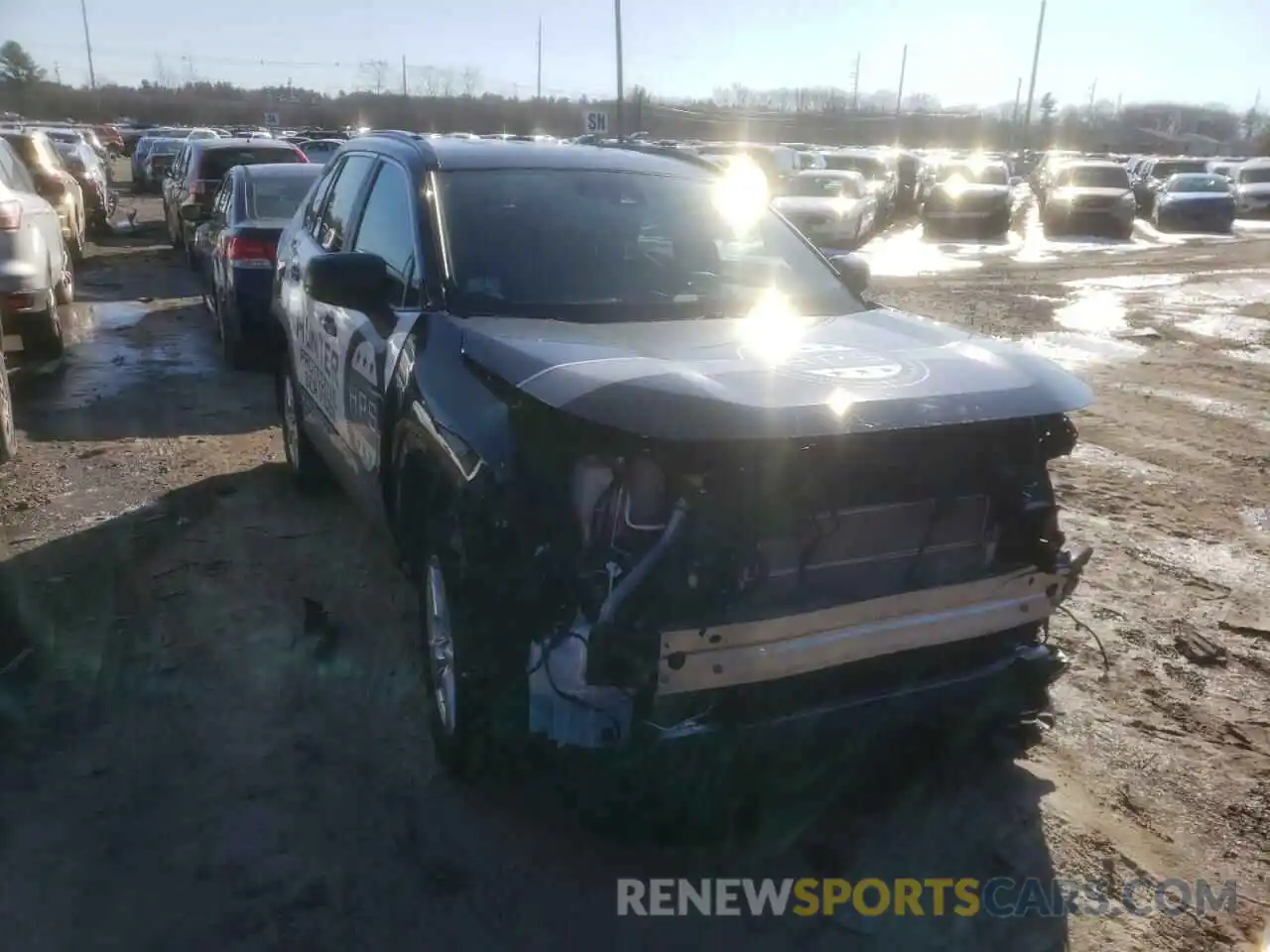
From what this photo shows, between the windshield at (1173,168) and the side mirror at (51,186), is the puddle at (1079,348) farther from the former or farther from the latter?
the windshield at (1173,168)

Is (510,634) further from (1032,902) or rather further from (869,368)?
(1032,902)

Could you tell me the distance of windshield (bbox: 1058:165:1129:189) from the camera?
2669cm

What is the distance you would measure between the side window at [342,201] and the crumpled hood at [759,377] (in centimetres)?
169

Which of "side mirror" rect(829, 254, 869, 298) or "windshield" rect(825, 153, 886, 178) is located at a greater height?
"side mirror" rect(829, 254, 869, 298)

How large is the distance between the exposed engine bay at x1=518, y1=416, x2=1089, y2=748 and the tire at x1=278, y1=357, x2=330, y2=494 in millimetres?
3292

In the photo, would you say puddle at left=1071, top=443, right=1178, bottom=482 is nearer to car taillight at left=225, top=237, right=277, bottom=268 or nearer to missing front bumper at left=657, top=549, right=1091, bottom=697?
missing front bumper at left=657, top=549, right=1091, bottom=697

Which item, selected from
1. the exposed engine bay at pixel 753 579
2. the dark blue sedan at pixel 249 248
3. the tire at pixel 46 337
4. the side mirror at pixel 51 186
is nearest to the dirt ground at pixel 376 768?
the exposed engine bay at pixel 753 579

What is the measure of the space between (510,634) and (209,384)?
6863 mm

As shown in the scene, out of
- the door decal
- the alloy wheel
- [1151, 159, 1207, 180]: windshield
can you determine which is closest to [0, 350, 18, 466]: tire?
the door decal

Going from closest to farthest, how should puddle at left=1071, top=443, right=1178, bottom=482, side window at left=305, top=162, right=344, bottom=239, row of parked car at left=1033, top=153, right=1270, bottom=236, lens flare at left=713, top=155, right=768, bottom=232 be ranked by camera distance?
1. lens flare at left=713, top=155, right=768, bottom=232
2. side window at left=305, top=162, right=344, bottom=239
3. puddle at left=1071, top=443, right=1178, bottom=482
4. row of parked car at left=1033, top=153, right=1270, bottom=236

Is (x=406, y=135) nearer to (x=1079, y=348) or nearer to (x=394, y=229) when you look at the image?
(x=394, y=229)

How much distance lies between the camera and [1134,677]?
434 centimetres

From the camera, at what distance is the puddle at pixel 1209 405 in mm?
8297

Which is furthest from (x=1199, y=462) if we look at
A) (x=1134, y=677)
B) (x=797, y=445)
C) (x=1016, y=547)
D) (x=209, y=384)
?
(x=209, y=384)
